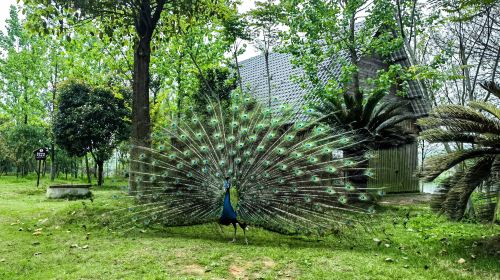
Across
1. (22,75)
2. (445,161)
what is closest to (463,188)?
(445,161)

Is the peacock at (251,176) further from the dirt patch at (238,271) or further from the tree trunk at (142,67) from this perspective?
the tree trunk at (142,67)

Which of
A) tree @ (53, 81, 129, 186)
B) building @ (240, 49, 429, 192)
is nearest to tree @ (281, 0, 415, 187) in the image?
building @ (240, 49, 429, 192)

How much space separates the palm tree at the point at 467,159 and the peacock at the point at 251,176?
1254mm

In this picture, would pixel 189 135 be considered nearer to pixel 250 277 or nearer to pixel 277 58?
pixel 250 277

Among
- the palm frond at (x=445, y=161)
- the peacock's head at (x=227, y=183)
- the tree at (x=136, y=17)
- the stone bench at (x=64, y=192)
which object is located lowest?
the stone bench at (x=64, y=192)

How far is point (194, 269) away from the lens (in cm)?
545

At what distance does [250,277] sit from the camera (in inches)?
205

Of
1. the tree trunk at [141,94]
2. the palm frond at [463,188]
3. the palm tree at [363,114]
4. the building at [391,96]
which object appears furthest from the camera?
the building at [391,96]

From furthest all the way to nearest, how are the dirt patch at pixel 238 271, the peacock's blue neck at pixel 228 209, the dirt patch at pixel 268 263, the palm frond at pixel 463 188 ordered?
the peacock's blue neck at pixel 228 209 < the palm frond at pixel 463 188 < the dirt patch at pixel 268 263 < the dirt patch at pixel 238 271

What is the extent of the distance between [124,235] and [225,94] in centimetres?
1281

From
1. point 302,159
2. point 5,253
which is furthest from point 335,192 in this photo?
point 5,253

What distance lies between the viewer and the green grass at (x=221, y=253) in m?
5.40

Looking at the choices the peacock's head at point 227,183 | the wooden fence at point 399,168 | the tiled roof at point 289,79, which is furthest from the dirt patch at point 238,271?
the wooden fence at point 399,168

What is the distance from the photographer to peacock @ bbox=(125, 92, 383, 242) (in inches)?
260
